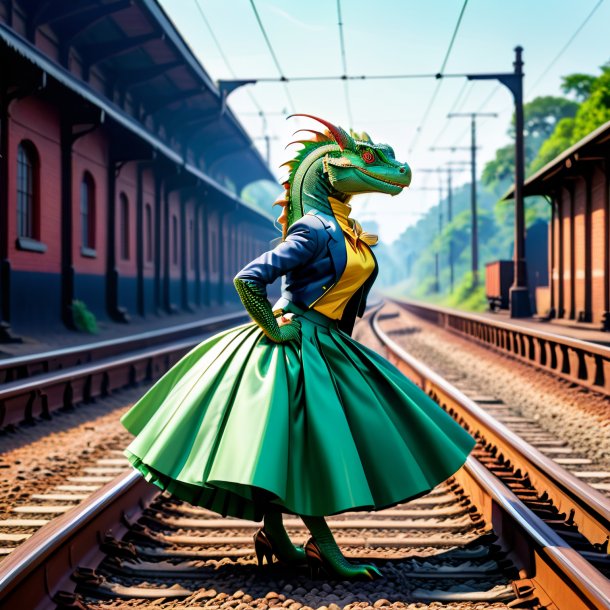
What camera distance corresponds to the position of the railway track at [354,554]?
3.19m

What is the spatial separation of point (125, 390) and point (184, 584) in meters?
7.76

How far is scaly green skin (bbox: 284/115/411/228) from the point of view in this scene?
364 centimetres

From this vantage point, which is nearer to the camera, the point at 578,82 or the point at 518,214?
the point at 518,214

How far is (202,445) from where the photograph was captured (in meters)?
3.15

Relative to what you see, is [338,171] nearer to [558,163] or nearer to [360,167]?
[360,167]

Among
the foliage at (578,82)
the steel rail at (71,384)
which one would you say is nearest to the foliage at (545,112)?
the foliage at (578,82)

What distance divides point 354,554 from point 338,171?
1.95 metres

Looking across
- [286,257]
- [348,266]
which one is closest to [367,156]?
[348,266]

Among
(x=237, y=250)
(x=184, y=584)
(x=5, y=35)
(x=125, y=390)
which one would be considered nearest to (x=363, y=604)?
(x=184, y=584)

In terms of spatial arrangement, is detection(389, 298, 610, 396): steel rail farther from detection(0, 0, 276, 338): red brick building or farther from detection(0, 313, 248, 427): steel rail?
detection(0, 0, 276, 338): red brick building

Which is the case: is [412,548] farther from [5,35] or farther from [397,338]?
[397,338]

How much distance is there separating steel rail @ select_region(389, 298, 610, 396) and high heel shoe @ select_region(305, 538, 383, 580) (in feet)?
21.6

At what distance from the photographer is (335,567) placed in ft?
11.3

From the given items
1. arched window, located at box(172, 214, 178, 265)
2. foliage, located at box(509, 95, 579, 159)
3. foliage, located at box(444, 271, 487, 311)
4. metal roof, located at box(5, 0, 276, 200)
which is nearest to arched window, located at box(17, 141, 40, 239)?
metal roof, located at box(5, 0, 276, 200)
